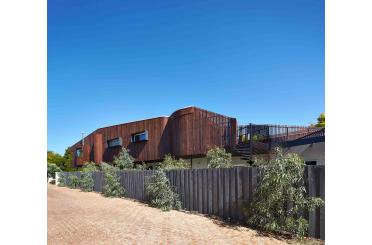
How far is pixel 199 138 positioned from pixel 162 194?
27.1 feet

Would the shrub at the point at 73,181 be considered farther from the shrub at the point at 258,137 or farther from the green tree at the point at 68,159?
the shrub at the point at 258,137

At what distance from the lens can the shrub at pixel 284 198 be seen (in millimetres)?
6414

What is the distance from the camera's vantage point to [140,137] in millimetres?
25750

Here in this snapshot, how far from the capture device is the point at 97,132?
32.0 metres

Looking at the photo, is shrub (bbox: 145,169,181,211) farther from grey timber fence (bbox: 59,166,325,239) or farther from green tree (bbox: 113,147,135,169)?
green tree (bbox: 113,147,135,169)

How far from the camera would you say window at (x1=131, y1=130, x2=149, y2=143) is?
24.7 meters

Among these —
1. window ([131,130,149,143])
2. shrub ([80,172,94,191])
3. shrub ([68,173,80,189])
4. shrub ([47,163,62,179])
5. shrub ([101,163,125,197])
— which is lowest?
shrub ([47,163,62,179])

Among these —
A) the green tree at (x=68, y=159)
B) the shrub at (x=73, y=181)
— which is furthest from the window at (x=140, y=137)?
the green tree at (x=68, y=159)

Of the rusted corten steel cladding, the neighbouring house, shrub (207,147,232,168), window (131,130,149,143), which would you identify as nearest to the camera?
shrub (207,147,232,168)

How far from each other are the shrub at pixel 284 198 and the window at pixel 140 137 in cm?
1819

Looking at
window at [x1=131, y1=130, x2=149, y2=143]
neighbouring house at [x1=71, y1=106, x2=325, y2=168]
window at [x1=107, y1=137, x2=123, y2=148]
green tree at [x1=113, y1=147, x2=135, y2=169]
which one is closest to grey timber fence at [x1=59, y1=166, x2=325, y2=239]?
neighbouring house at [x1=71, y1=106, x2=325, y2=168]

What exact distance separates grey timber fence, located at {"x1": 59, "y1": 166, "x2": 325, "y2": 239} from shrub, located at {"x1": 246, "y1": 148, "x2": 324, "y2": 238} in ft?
0.54
